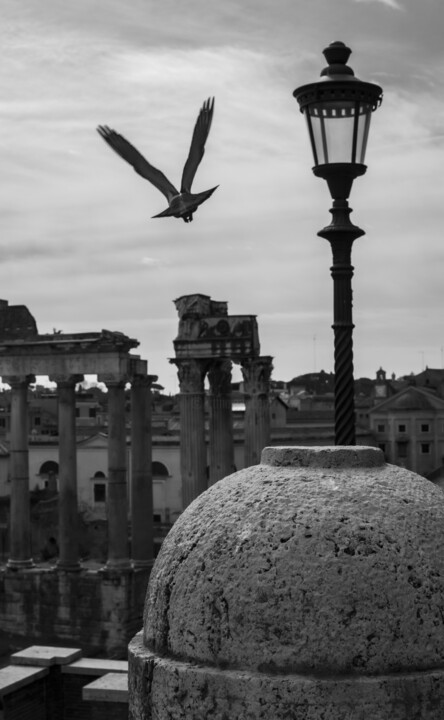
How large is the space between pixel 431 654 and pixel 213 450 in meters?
29.0

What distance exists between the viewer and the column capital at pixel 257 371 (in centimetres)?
3147

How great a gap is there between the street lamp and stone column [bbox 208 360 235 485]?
24565mm

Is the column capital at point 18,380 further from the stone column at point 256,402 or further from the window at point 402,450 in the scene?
the window at point 402,450

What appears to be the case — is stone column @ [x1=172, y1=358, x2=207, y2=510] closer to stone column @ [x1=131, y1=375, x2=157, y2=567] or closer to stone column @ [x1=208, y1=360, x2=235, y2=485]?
stone column @ [x1=208, y1=360, x2=235, y2=485]

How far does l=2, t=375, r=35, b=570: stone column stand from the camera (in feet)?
107

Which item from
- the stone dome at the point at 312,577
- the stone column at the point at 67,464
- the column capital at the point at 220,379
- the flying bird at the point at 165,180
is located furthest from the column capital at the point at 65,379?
the stone dome at the point at 312,577

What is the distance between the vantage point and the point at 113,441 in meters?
31.7

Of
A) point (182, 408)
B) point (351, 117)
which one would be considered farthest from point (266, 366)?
point (351, 117)

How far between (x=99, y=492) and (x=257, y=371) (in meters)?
39.8

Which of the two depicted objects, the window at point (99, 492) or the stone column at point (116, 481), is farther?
the window at point (99, 492)

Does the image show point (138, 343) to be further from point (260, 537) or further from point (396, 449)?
point (396, 449)

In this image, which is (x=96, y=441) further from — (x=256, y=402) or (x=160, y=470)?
(x=256, y=402)

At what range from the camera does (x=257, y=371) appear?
31.5 m

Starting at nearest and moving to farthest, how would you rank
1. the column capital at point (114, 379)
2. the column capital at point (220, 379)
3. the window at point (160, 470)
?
the column capital at point (114, 379) → the column capital at point (220, 379) → the window at point (160, 470)
